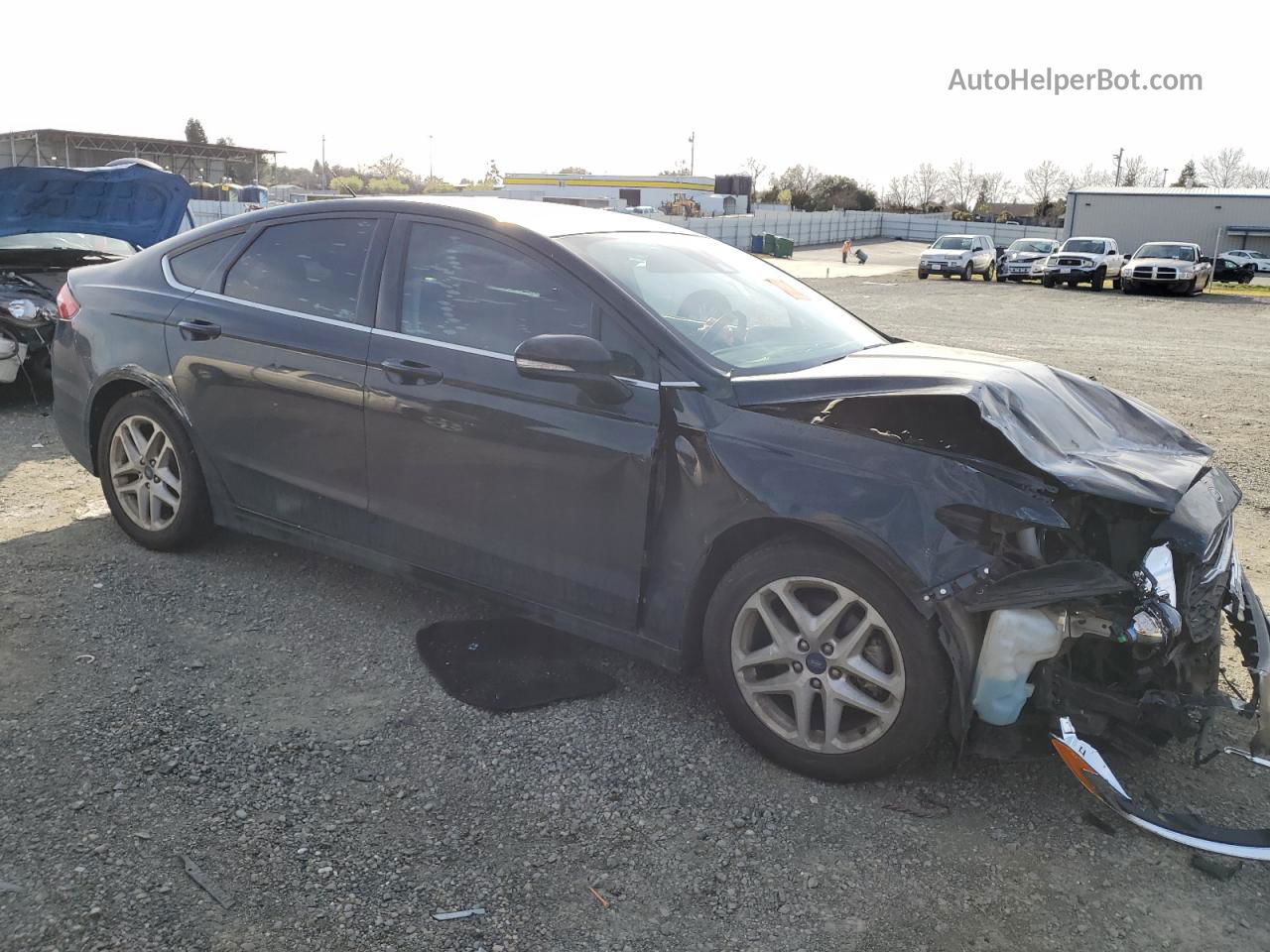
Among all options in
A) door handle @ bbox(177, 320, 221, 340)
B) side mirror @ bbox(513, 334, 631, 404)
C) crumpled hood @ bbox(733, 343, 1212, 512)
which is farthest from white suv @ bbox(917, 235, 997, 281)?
side mirror @ bbox(513, 334, 631, 404)

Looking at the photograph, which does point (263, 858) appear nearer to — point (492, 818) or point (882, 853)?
point (492, 818)

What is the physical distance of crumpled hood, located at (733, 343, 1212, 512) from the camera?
2.92 meters

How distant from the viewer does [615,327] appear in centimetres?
337

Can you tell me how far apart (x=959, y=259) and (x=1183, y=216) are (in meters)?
21.4

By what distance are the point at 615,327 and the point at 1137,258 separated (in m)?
30.7

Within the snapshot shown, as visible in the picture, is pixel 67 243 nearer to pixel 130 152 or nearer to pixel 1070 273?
pixel 1070 273

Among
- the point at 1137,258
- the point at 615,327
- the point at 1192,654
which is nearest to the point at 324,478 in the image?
the point at 615,327

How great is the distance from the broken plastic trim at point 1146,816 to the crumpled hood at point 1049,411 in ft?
2.32

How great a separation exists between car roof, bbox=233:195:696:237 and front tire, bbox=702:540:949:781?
1.51 m

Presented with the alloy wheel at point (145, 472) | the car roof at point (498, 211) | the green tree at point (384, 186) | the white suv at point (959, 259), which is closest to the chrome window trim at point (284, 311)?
the car roof at point (498, 211)

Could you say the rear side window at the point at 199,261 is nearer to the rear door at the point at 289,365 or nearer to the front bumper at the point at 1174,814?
the rear door at the point at 289,365

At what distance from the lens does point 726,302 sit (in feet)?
12.5

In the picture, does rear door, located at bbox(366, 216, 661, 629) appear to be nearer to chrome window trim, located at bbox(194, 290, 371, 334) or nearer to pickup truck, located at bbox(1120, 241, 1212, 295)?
chrome window trim, located at bbox(194, 290, 371, 334)

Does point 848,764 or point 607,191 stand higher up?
point 607,191
